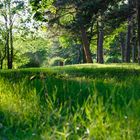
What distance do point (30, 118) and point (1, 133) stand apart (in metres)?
0.60

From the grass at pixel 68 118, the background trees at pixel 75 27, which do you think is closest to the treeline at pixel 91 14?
the background trees at pixel 75 27

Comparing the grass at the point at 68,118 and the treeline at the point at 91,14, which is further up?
the treeline at the point at 91,14

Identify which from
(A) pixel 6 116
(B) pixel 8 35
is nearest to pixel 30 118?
(A) pixel 6 116

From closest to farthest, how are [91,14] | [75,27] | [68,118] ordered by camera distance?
[68,118], [91,14], [75,27]

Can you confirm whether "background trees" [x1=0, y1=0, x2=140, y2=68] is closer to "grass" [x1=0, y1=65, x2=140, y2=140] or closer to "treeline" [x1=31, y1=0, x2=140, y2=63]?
"treeline" [x1=31, y1=0, x2=140, y2=63]

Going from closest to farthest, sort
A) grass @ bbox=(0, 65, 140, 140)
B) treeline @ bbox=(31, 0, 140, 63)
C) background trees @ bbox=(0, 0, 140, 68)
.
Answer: grass @ bbox=(0, 65, 140, 140)
treeline @ bbox=(31, 0, 140, 63)
background trees @ bbox=(0, 0, 140, 68)

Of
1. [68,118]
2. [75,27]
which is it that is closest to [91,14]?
[68,118]

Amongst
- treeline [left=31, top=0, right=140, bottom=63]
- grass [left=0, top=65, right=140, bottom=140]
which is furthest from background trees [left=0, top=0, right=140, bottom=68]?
grass [left=0, top=65, right=140, bottom=140]

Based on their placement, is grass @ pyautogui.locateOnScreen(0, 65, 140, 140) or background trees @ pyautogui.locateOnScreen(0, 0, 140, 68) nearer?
grass @ pyautogui.locateOnScreen(0, 65, 140, 140)

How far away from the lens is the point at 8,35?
58.6m

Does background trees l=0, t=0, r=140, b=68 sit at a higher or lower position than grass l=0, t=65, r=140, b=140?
higher

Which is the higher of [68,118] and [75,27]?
[75,27]

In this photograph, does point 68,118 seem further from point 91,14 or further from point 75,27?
point 75,27

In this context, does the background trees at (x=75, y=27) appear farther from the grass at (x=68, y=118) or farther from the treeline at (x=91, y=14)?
the grass at (x=68, y=118)
